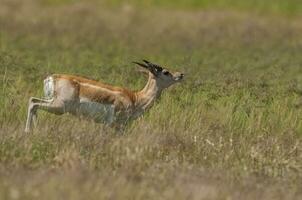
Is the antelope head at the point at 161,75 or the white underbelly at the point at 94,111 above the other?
the antelope head at the point at 161,75

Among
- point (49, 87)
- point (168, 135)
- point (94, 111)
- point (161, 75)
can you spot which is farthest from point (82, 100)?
point (161, 75)

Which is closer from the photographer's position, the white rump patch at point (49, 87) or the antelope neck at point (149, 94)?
the white rump patch at point (49, 87)

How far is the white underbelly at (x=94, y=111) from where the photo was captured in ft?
40.8

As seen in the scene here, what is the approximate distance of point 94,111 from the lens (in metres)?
12.5

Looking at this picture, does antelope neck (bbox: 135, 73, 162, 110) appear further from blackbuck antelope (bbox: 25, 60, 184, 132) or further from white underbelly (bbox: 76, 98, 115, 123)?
white underbelly (bbox: 76, 98, 115, 123)

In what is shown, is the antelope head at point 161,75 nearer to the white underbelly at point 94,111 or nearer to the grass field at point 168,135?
the grass field at point 168,135

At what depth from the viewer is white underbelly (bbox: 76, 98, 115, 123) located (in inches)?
489

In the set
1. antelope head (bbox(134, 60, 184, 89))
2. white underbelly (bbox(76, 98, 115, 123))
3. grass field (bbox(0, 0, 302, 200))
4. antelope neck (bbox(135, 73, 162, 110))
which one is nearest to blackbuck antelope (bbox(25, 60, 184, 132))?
white underbelly (bbox(76, 98, 115, 123))

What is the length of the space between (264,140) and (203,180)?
9.71ft

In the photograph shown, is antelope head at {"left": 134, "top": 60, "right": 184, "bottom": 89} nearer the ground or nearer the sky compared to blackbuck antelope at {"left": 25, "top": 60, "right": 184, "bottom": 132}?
nearer the sky

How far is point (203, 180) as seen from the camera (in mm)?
9484

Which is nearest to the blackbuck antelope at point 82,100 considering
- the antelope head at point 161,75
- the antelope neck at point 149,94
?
the antelope neck at point 149,94

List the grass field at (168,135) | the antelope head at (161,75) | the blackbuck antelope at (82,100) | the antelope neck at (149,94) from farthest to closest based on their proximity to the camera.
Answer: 1. the antelope head at (161,75)
2. the antelope neck at (149,94)
3. the blackbuck antelope at (82,100)
4. the grass field at (168,135)

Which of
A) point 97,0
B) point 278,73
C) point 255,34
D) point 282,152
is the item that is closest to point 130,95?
point 282,152
